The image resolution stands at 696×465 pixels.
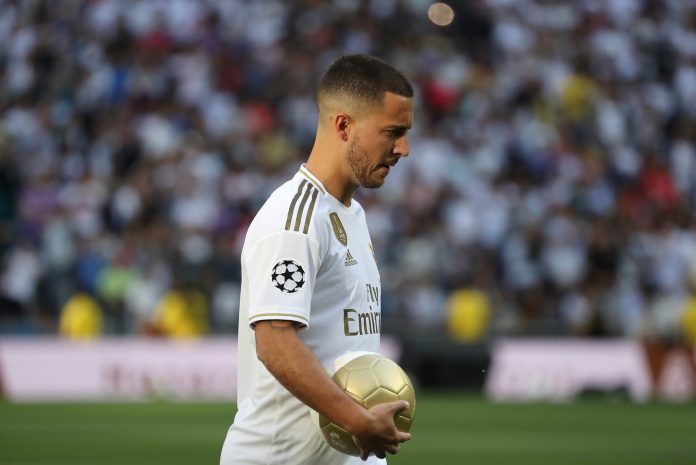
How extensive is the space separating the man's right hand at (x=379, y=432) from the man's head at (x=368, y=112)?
705mm

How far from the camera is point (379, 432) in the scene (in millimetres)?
3691

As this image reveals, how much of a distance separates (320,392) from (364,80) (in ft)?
3.08

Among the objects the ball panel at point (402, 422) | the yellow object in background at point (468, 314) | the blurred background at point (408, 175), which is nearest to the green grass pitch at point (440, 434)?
the blurred background at point (408, 175)

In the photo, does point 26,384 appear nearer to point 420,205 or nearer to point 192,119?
point 192,119

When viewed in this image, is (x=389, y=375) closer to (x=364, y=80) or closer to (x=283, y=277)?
(x=283, y=277)

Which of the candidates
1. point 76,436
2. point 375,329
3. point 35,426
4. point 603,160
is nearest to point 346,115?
point 375,329

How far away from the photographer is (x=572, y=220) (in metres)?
21.0

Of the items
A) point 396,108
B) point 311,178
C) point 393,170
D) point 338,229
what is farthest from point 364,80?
point 393,170

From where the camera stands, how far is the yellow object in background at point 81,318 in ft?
61.6

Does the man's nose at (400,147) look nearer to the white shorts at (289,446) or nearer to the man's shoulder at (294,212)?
the man's shoulder at (294,212)

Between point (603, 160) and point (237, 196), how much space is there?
6223 millimetres

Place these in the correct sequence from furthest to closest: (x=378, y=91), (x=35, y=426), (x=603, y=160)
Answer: (x=603, y=160), (x=35, y=426), (x=378, y=91)

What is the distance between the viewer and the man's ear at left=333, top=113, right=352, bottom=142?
401 centimetres

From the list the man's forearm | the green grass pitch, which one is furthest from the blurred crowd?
the man's forearm
